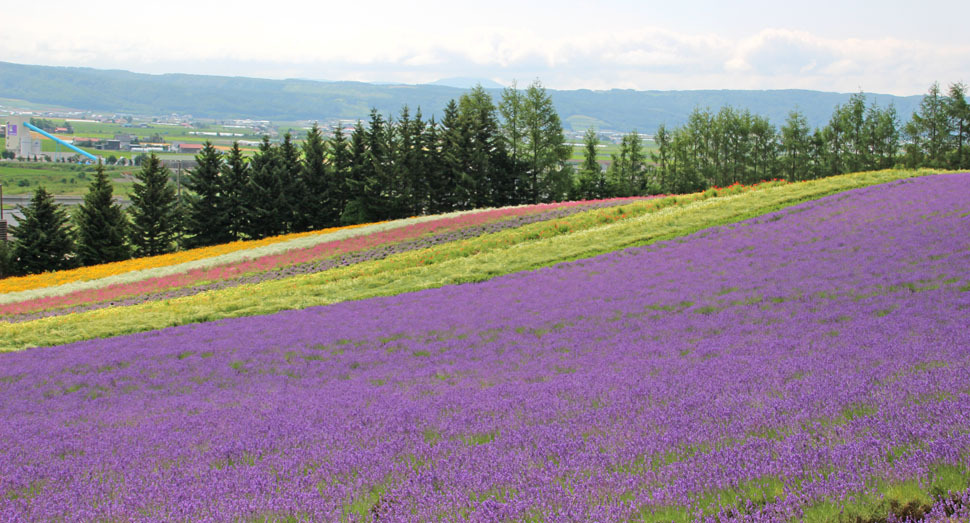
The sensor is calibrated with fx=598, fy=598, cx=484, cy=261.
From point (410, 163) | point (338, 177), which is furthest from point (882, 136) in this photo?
point (338, 177)

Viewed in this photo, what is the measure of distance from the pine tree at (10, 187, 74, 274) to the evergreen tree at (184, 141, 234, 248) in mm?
12108

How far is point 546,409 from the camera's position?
760 cm

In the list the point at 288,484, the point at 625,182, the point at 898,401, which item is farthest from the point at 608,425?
the point at 625,182

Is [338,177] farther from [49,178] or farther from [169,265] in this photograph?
[49,178]

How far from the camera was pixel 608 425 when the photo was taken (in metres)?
6.52

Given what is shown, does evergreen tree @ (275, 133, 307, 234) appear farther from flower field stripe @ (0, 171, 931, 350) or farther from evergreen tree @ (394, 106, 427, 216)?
flower field stripe @ (0, 171, 931, 350)

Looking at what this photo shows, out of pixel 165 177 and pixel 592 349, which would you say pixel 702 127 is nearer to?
pixel 165 177

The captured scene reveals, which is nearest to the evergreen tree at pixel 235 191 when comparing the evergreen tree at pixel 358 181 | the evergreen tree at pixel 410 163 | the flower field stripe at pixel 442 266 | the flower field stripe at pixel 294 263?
the evergreen tree at pixel 358 181

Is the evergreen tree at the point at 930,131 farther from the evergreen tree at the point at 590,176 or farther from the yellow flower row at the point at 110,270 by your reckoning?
the yellow flower row at the point at 110,270

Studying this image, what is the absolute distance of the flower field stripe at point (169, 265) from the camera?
38.0m

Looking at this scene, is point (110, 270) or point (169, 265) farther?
point (110, 270)

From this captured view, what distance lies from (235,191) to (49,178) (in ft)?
472

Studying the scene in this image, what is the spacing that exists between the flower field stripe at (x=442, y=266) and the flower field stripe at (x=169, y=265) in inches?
458

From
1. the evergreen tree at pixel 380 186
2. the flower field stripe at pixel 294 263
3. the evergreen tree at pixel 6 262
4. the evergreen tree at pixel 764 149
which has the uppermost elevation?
the evergreen tree at pixel 764 149
